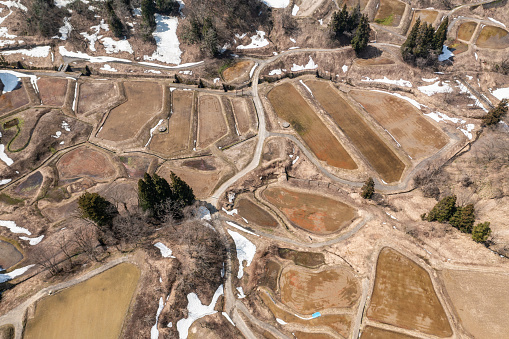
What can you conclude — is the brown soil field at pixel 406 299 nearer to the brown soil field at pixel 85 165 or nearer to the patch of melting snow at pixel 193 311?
the patch of melting snow at pixel 193 311

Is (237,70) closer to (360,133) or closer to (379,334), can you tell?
(360,133)

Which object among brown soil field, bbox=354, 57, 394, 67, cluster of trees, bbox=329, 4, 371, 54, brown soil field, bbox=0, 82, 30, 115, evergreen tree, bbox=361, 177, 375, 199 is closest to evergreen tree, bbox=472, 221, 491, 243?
evergreen tree, bbox=361, 177, 375, 199

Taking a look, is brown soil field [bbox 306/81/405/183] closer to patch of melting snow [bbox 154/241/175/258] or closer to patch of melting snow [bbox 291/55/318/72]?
patch of melting snow [bbox 291/55/318/72]

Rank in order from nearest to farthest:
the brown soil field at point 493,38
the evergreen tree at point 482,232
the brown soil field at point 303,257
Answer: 1. the evergreen tree at point 482,232
2. the brown soil field at point 303,257
3. the brown soil field at point 493,38

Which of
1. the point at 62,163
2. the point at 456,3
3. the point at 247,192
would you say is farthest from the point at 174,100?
the point at 456,3

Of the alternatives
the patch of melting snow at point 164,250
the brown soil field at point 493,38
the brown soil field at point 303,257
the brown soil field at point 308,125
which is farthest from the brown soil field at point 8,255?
the brown soil field at point 493,38

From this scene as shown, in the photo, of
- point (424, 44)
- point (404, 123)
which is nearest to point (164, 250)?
point (404, 123)

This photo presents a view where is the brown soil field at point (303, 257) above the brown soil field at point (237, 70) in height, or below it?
below
